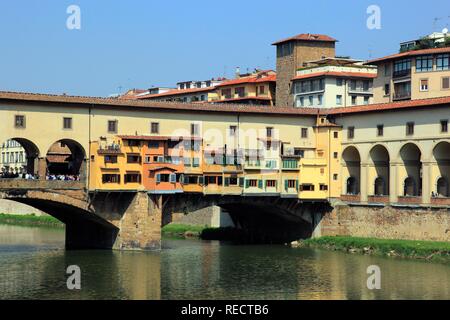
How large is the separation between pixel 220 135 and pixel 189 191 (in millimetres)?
5586

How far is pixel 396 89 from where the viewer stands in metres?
93.7

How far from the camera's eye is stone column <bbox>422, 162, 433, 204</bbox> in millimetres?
72500

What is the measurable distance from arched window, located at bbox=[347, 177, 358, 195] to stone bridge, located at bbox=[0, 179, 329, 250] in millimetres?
3256

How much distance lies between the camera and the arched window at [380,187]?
80506mm

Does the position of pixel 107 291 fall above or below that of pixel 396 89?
below

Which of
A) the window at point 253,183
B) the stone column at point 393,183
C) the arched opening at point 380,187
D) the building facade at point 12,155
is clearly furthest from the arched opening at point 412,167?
the building facade at point 12,155

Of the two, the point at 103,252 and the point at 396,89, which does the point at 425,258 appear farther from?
the point at 396,89

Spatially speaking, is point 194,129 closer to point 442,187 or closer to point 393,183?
point 393,183

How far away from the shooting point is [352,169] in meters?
81.9

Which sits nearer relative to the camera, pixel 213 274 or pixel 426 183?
pixel 213 274

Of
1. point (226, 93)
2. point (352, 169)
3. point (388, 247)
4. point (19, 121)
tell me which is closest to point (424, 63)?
point (352, 169)

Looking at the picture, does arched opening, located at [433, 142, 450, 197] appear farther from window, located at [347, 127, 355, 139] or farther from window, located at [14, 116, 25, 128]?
window, located at [14, 116, 25, 128]

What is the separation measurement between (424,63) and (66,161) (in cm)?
3192
